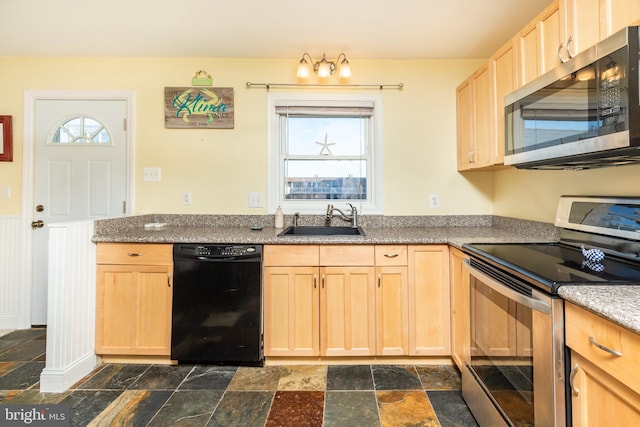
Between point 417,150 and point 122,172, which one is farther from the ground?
point 417,150

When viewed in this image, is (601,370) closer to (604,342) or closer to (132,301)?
(604,342)

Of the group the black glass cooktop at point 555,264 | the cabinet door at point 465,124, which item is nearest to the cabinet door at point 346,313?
the black glass cooktop at point 555,264

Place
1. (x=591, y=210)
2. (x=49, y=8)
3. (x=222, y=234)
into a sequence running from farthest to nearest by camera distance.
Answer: (x=222, y=234)
(x=49, y=8)
(x=591, y=210)

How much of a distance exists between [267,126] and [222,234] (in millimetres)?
1052

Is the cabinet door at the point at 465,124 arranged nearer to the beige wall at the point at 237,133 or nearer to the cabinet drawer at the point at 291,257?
the beige wall at the point at 237,133

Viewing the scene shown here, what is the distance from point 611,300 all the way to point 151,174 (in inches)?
115

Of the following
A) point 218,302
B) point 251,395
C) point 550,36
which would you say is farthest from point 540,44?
point 251,395

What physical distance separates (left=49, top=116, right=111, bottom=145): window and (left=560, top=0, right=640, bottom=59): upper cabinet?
3.19 metres

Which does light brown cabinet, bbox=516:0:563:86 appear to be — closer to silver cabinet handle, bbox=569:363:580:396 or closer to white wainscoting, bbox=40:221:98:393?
silver cabinet handle, bbox=569:363:580:396

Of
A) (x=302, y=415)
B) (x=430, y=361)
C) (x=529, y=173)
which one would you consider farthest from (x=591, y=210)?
(x=302, y=415)

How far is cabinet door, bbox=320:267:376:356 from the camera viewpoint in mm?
1958

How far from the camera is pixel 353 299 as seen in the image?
6.43 feet

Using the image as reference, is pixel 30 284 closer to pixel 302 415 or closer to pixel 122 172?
pixel 122 172

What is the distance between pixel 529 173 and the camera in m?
2.08
